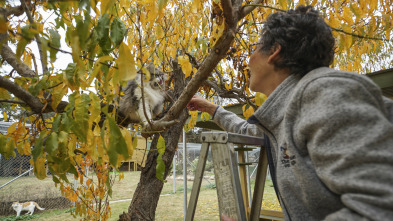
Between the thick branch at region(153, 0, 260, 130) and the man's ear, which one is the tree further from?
the man's ear

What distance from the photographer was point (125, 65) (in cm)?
59

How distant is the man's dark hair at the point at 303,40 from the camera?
0.85 meters

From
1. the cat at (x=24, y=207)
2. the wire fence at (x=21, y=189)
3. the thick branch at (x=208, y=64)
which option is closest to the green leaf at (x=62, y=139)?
the thick branch at (x=208, y=64)

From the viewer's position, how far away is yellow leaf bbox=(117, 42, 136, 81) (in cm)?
58

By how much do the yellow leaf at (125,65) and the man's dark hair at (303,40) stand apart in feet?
1.81

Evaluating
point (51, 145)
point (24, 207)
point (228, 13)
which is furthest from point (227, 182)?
point (24, 207)

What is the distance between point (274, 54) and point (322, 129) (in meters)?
0.41

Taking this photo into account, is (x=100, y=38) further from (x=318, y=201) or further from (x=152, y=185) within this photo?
(x=152, y=185)

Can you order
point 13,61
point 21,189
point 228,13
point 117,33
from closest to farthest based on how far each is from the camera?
point 117,33 → point 228,13 → point 13,61 → point 21,189

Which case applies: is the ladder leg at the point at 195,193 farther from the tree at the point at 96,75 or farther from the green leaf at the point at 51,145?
the green leaf at the point at 51,145

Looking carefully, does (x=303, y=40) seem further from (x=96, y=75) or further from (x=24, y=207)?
(x=24, y=207)

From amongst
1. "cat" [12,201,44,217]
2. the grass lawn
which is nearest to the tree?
the grass lawn

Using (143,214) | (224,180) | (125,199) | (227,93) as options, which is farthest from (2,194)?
(224,180)

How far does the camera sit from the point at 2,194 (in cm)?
480
